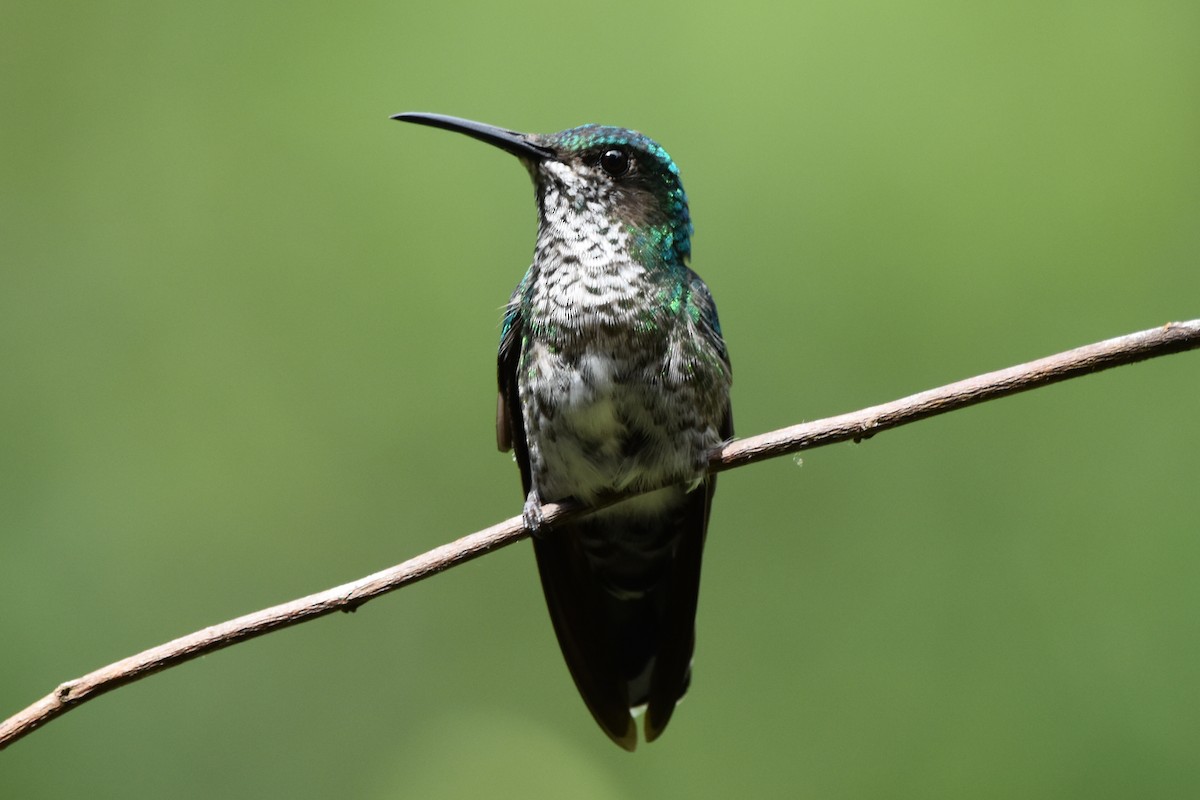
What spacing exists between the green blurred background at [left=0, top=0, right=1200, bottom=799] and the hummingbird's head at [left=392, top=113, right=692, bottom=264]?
5.20ft

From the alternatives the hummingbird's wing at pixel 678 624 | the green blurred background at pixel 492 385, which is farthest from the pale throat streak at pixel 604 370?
the green blurred background at pixel 492 385

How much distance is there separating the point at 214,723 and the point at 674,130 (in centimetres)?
301

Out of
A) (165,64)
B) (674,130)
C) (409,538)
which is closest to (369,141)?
(165,64)

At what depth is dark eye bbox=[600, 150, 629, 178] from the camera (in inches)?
114

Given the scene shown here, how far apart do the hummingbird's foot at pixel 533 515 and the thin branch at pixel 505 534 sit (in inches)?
15.6

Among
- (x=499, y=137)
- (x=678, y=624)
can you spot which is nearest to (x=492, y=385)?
(x=678, y=624)

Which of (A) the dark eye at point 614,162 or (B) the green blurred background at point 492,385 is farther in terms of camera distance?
(B) the green blurred background at point 492,385

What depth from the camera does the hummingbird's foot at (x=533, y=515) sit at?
269 centimetres

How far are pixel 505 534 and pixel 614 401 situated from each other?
565 mm

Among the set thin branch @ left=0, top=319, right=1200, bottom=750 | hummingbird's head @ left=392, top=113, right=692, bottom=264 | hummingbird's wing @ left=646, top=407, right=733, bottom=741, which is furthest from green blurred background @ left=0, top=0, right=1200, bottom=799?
thin branch @ left=0, top=319, right=1200, bottom=750

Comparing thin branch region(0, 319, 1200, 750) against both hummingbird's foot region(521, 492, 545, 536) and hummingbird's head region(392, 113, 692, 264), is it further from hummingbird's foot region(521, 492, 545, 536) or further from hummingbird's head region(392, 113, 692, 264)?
hummingbird's head region(392, 113, 692, 264)

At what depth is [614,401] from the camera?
2.67m

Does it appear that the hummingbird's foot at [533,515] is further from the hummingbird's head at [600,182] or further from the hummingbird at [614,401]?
the hummingbird's head at [600,182]

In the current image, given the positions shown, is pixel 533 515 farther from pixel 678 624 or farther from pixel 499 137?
pixel 499 137
